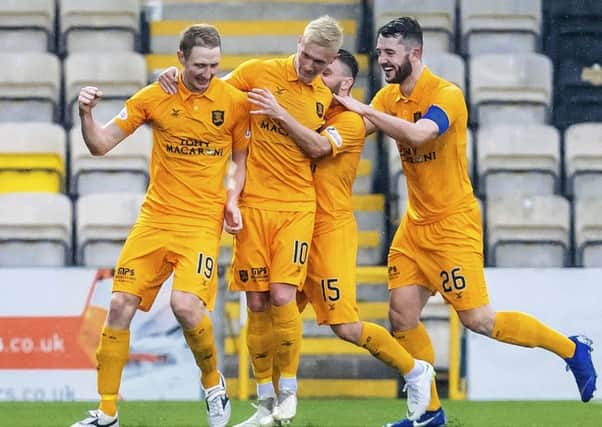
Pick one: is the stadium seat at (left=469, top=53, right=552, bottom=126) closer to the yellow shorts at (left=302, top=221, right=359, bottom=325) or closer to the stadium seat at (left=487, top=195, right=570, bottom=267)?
the stadium seat at (left=487, top=195, right=570, bottom=267)

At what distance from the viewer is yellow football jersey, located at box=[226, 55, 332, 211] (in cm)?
686

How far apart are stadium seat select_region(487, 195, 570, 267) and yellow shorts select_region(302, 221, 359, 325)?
3.94 metres

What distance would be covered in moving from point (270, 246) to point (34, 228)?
4.31 meters

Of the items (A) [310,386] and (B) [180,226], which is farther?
(A) [310,386]

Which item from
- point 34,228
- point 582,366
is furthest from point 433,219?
point 34,228

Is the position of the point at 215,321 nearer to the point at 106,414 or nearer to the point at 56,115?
the point at 56,115

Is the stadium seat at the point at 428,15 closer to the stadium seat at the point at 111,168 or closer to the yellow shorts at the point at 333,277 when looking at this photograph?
the stadium seat at the point at 111,168

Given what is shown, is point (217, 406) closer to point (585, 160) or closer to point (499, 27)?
point (585, 160)

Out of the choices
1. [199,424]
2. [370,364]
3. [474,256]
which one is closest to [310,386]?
[370,364]

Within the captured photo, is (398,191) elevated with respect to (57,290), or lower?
elevated

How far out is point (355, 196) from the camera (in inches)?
444

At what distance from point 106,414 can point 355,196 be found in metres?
5.06

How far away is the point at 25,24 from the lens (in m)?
12.3

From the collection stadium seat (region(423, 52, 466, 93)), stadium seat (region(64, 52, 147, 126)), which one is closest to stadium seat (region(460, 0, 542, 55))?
stadium seat (region(423, 52, 466, 93))
